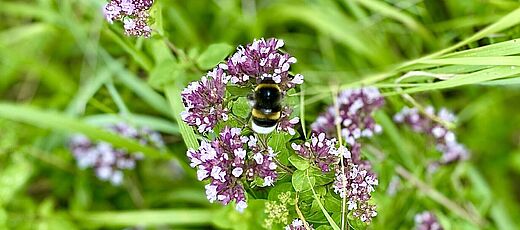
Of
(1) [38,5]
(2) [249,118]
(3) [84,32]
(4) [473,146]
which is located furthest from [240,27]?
(2) [249,118]

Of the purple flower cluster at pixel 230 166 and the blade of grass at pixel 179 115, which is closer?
the purple flower cluster at pixel 230 166

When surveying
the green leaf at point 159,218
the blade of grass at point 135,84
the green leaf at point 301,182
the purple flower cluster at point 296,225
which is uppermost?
the blade of grass at point 135,84

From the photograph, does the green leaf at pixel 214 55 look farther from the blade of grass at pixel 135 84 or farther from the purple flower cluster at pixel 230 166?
the blade of grass at pixel 135 84

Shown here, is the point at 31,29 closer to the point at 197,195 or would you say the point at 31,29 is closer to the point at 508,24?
the point at 197,195

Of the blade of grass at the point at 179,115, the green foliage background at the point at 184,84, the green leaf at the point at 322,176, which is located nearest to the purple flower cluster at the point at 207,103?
the blade of grass at the point at 179,115

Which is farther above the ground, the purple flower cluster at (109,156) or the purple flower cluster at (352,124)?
the purple flower cluster at (109,156)

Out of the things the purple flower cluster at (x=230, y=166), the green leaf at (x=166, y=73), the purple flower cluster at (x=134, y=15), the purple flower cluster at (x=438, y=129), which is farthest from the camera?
the purple flower cluster at (x=438, y=129)

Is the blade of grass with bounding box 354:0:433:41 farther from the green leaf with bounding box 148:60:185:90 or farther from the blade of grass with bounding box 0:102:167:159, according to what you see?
the blade of grass with bounding box 0:102:167:159

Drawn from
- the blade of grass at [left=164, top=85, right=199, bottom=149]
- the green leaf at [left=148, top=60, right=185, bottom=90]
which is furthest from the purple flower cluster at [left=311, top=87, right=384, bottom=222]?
the green leaf at [left=148, top=60, right=185, bottom=90]
